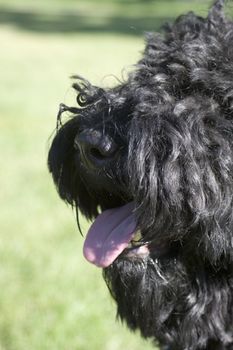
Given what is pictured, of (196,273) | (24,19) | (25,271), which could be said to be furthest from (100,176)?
(24,19)

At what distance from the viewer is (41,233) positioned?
5.33m

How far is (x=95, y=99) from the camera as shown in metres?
2.49

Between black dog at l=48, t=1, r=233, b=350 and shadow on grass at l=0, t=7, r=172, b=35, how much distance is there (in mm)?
16060

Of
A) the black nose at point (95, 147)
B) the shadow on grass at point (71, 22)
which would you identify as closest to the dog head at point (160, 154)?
the black nose at point (95, 147)

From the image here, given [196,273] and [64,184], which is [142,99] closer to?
[64,184]

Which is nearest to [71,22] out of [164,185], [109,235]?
[109,235]

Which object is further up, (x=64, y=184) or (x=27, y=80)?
(x=27, y=80)

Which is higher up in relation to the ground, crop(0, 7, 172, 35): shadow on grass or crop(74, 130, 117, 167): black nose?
crop(0, 7, 172, 35): shadow on grass

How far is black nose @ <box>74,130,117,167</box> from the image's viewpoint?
2172mm

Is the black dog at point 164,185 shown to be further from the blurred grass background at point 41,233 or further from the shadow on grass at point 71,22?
the shadow on grass at point 71,22

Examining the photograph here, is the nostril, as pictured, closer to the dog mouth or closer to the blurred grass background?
the dog mouth

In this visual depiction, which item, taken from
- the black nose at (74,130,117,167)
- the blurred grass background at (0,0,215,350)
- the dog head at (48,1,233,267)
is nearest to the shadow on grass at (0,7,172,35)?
the blurred grass background at (0,0,215,350)

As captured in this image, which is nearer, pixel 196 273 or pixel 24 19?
pixel 196 273

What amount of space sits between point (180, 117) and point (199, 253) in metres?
0.46
